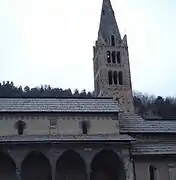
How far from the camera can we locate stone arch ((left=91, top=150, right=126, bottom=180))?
115 feet

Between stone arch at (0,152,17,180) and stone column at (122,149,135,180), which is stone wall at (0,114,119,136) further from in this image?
stone column at (122,149,135,180)

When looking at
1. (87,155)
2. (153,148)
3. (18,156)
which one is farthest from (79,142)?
(153,148)

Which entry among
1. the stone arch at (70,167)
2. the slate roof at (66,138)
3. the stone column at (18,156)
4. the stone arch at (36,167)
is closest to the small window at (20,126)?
the slate roof at (66,138)

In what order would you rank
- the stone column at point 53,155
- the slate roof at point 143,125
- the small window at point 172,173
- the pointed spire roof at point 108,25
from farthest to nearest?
the pointed spire roof at point 108,25 → the slate roof at point 143,125 → the small window at point 172,173 → the stone column at point 53,155

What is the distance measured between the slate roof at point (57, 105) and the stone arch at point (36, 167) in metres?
3.98

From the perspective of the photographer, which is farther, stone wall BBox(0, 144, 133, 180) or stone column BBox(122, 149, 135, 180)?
stone column BBox(122, 149, 135, 180)

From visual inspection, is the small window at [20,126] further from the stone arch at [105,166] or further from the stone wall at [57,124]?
the stone arch at [105,166]

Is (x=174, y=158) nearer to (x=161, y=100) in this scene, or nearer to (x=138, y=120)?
(x=138, y=120)

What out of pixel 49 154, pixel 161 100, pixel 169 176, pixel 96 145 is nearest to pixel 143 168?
pixel 169 176

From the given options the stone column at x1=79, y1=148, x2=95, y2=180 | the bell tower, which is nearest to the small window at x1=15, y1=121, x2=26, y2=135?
the stone column at x1=79, y1=148, x2=95, y2=180

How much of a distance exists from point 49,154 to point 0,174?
438 centimetres

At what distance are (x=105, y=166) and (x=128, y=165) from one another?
2579 millimetres

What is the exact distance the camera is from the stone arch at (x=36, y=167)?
3406cm

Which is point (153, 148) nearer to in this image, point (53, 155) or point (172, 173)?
point (172, 173)
